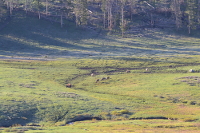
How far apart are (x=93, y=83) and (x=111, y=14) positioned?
89743 millimetres

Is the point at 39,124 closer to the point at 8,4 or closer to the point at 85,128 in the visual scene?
the point at 85,128

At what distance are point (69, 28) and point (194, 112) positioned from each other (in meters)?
102

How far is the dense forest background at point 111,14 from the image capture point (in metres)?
142

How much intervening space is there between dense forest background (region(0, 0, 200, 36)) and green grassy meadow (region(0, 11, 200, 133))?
10.6m

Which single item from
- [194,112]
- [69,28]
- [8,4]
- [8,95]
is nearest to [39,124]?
[8,95]

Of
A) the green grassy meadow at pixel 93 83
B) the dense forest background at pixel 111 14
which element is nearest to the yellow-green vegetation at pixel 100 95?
the green grassy meadow at pixel 93 83

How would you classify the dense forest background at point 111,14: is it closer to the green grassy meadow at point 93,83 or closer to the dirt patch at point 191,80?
the green grassy meadow at point 93,83

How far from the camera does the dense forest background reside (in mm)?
142325

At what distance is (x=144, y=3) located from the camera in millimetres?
176625

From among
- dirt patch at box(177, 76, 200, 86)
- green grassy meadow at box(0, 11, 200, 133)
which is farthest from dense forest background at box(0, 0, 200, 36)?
dirt patch at box(177, 76, 200, 86)

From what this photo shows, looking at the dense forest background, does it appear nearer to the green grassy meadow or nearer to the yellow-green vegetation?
the green grassy meadow

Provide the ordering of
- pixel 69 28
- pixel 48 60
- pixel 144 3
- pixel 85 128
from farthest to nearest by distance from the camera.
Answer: pixel 144 3
pixel 69 28
pixel 48 60
pixel 85 128

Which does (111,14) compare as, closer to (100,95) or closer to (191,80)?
(191,80)

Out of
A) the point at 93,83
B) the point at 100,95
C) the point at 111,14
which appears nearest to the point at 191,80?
the point at 93,83
